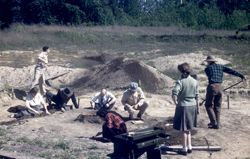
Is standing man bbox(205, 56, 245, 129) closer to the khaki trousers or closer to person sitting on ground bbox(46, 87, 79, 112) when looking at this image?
person sitting on ground bbox(46, 87, 79, 112)

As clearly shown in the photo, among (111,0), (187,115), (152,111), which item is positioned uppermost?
(111,0)

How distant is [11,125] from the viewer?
12.4m

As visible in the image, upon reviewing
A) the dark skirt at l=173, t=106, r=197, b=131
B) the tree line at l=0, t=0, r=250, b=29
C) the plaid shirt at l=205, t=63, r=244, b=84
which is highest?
the tree line at l=0, t=0, r=250, b=29

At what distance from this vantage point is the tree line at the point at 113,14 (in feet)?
141

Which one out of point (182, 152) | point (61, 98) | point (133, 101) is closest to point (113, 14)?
point (61, 98)

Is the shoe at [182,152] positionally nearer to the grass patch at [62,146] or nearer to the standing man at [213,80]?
the standing man at [213,80]

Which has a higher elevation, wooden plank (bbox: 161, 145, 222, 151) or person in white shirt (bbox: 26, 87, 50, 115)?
person in white shirt (bbox: 26, 87, 50, 115)

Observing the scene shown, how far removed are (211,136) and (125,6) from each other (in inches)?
1933

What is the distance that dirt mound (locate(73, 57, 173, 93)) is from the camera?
1800cm

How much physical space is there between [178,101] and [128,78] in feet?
30.1

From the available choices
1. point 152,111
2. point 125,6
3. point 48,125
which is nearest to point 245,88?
point 152,111

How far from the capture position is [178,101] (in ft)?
30.6

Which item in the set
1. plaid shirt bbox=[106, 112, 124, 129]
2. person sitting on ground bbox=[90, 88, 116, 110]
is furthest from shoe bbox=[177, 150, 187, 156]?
person sitting on ground bbox=[90, 88, 116, 110]

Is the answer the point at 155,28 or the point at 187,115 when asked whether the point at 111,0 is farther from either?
the point at 187,115
